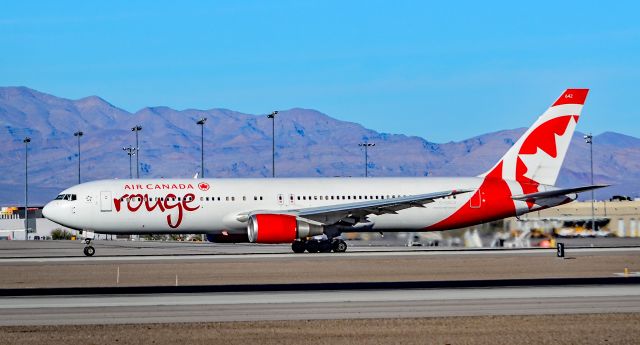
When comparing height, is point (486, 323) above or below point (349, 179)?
below

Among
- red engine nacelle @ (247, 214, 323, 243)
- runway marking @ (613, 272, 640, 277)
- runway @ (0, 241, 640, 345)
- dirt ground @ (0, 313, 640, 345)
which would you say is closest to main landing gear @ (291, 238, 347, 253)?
red engine nacelle @ (247, 214, 323, 243)

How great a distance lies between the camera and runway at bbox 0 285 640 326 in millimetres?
25547

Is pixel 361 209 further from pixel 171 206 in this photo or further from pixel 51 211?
pixel 51 211

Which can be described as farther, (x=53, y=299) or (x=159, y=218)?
(x=159, y=218)

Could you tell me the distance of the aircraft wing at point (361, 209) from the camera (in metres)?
52.6

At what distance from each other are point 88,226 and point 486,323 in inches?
1357

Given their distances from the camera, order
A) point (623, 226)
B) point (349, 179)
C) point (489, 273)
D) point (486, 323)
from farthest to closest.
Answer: point (623, 226)
point (349, 179)
point (489, 273)
point (486, 323)

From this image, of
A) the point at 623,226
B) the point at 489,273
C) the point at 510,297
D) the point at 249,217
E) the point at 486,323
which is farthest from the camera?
the point at 623,226

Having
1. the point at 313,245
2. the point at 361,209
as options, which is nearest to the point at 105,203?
the point at 313,245

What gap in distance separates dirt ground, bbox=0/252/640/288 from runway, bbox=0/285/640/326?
619 cm

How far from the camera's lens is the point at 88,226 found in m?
54.5

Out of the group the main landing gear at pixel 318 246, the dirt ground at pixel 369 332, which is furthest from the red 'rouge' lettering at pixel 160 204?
the dirt ground at pixel 369 332

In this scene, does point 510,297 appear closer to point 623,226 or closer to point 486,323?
point 486,323

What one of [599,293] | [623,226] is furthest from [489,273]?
[623,226]
